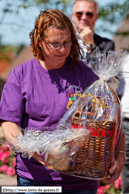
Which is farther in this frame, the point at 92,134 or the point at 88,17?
the point at 88,17

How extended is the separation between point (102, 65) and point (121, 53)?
0.20m

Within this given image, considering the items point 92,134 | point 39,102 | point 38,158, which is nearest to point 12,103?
point 39,102

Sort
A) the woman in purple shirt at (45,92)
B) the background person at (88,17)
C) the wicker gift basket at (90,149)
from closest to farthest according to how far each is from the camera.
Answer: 1. the wicker gift basket at (90,149)
2. the woman in purple shirt at (45,92)
3. the background person at (88,17)

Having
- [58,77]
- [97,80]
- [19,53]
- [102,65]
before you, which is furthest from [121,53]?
[19,53]

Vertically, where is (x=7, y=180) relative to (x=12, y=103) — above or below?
below

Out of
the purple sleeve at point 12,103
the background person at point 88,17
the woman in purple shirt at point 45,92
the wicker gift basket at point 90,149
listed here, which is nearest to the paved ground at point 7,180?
the background person at point 88,17

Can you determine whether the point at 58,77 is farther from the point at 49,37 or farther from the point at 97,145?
the point at 97,145

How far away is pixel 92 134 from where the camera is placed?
1.82m

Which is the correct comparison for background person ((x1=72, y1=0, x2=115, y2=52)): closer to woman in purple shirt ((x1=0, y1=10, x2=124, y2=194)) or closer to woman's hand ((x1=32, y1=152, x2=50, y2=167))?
woman in purple shirt ((x1=0, y1=10, x2=124, y2=194))

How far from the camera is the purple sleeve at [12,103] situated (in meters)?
2.02

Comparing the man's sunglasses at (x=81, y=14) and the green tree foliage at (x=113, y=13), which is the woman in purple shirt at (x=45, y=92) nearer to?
the man's sunglasses at (x=81, y=14)

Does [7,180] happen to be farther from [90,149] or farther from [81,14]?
[90,149]

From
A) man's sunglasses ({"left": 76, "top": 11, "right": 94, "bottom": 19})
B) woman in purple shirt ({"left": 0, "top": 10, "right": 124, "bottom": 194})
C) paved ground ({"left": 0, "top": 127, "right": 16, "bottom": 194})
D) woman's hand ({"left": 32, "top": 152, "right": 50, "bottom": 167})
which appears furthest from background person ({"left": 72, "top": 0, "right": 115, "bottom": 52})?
paved ground ({"left": 0, "top": 127, "right": 16, "bottom": 194})

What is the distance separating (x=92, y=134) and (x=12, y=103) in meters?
0.59
